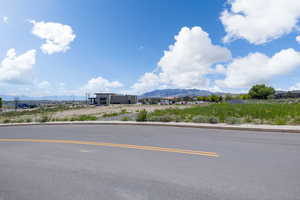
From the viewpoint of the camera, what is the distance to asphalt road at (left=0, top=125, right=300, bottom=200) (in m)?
2.79

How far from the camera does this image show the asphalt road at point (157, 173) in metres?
2.79

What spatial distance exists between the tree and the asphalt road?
355 feet

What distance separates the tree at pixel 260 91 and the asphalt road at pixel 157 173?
355ft

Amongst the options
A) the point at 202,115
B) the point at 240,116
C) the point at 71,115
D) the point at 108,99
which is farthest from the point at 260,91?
→ the point at 71,115

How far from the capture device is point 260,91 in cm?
9481

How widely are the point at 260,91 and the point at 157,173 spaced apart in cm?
11255

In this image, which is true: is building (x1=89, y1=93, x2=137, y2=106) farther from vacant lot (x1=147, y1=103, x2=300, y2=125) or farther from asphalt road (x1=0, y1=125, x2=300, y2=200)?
asphalt road (x1=0, y1=125, x2=300, y2=200)

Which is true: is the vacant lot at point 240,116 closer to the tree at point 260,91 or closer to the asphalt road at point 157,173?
the asphalt road at point 157,173

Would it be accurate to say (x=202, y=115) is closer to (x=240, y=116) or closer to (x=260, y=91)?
(x=240, y=116)

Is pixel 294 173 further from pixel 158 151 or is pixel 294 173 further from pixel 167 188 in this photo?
pixel 158 151

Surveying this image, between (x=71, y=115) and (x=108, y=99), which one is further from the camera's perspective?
(x=108, y=99)

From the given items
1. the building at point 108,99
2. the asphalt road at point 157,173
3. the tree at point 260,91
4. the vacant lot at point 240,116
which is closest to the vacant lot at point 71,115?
the vacant lot at point 240,116

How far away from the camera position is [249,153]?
4.62 meters

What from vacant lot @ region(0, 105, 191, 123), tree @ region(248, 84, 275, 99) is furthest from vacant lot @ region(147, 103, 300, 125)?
tree @ region(248, 84, 275, 99)
